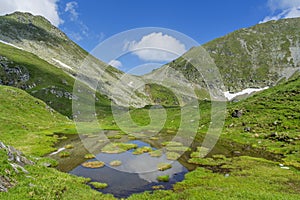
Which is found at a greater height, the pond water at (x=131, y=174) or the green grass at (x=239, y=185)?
the pond water at (x=131, y=174)

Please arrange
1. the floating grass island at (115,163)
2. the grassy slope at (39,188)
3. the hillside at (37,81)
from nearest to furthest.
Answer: the grassy slope at (39,188)
the floating grass island at (115,163)
the hillside at (37,81)

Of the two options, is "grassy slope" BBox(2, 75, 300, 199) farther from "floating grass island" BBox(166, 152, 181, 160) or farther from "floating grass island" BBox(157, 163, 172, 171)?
"floating grass island" BBox(166, 152, 181, 160)

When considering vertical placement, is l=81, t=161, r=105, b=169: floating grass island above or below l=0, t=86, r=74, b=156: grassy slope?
below

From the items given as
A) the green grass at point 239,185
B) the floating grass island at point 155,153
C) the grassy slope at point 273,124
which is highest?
the grassy slope at point 273,124

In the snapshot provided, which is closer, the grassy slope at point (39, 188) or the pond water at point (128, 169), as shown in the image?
the grassy slope at point (39, 188)

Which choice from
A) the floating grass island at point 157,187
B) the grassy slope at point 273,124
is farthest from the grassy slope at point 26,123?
the grassy slope at point 273,124

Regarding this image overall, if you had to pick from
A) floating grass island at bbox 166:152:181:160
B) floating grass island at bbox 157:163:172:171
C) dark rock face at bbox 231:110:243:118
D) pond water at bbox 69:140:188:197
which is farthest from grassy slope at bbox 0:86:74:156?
dark rock face at bbox 231:110:243:118

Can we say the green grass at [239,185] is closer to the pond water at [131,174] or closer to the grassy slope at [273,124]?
the pond water at [131,174]

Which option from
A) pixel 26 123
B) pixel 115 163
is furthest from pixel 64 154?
pixel 26 123

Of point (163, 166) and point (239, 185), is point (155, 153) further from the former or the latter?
point (239, 185)

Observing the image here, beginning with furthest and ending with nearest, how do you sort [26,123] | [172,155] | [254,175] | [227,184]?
[26,123]
[172,155]
[254,175]
[227,184]

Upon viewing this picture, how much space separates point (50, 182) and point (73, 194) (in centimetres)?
245

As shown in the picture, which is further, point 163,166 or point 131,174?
point 163,166

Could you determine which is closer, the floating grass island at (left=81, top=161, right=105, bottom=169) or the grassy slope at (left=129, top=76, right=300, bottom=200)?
the grassy slope at (left=129, top=76, right=300, bottom=200)
